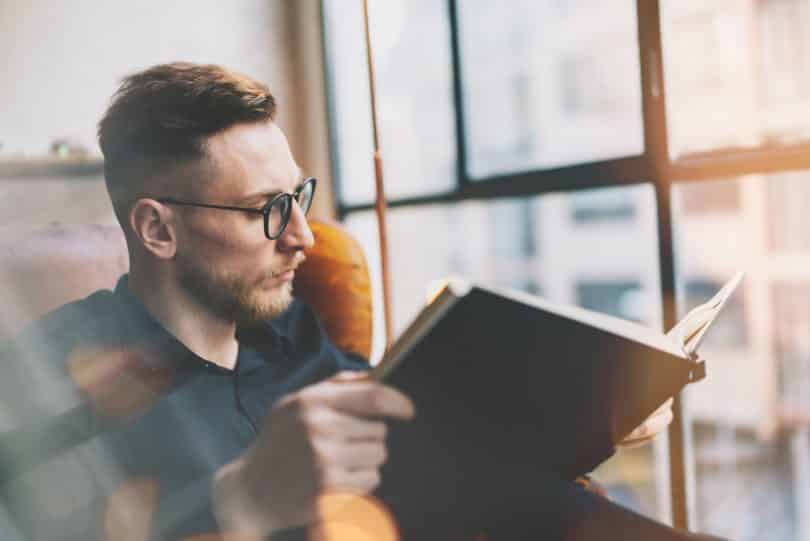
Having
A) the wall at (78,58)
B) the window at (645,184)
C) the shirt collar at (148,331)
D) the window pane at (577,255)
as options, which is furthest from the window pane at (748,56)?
the shirt collar at (148,331)

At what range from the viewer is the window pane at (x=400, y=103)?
2.06 metres

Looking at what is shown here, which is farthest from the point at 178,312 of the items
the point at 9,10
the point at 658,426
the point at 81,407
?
the point at 9,10

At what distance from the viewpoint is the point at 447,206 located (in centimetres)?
209

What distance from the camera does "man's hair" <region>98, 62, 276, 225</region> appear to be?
0.92 metres

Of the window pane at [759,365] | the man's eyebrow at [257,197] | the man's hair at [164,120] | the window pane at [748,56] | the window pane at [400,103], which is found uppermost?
the window pane at [748,56]

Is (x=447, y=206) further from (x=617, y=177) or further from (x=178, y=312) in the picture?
(x=178, y=312)

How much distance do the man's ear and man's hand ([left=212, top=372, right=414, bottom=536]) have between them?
376 millimetres

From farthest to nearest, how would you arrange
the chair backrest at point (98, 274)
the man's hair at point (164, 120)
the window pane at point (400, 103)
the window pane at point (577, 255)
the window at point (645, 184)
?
the window pane at point (577, 255)
the window pane at point (400, 103)
the window at point (645, 184)
the chair backrest at point (98, 274)
the man's hair at point (164, 120)

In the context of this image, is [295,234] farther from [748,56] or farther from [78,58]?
[748,56]

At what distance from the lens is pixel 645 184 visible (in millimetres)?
1475

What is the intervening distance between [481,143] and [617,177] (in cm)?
63

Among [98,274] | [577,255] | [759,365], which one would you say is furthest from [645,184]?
[577,255]

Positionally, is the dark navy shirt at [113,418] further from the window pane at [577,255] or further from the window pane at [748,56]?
the window pane at [577,255]

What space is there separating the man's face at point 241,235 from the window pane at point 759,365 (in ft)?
31.0
